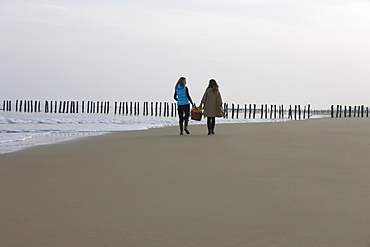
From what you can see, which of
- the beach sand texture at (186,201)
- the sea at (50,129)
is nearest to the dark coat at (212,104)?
the sea at (50,129)

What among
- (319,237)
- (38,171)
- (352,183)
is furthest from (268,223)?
(38,171)

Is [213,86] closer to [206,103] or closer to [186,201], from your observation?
[206,103]

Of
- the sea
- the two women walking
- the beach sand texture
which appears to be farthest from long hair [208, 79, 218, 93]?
the beach sand texture

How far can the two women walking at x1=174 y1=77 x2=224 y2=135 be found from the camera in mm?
10617

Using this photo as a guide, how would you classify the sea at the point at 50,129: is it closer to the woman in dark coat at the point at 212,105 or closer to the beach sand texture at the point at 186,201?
the woman in dark coat at the point at 212,105

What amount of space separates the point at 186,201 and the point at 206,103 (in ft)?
25.8

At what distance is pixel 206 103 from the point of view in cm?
1088

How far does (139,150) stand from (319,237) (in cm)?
442

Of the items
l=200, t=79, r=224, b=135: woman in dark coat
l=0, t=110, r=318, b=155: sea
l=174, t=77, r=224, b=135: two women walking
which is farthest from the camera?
l=200, t=79, r=224, b=135: woman in dark coat

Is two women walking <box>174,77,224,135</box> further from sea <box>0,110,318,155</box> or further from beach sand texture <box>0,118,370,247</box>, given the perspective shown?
beach sand texture <box>0,118,370,247</box>

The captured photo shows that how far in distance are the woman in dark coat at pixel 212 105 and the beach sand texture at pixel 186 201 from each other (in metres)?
5.28

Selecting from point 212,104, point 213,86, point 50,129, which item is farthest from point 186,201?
point 50,129

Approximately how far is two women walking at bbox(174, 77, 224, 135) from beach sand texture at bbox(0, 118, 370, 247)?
5.22 meters

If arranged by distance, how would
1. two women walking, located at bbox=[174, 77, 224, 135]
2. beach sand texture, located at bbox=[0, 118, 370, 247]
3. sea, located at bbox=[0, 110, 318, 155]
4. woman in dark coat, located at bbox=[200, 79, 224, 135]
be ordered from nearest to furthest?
beach sand texture, located at bbox=[0, 118, 370, 247]
sea, located at bbox=[0, 110, 318, 155]
two women walking, located at bbox=[174, 77, 224, 135]
woman in dark coat, located at bbox=[200, 79, 224, 135]
